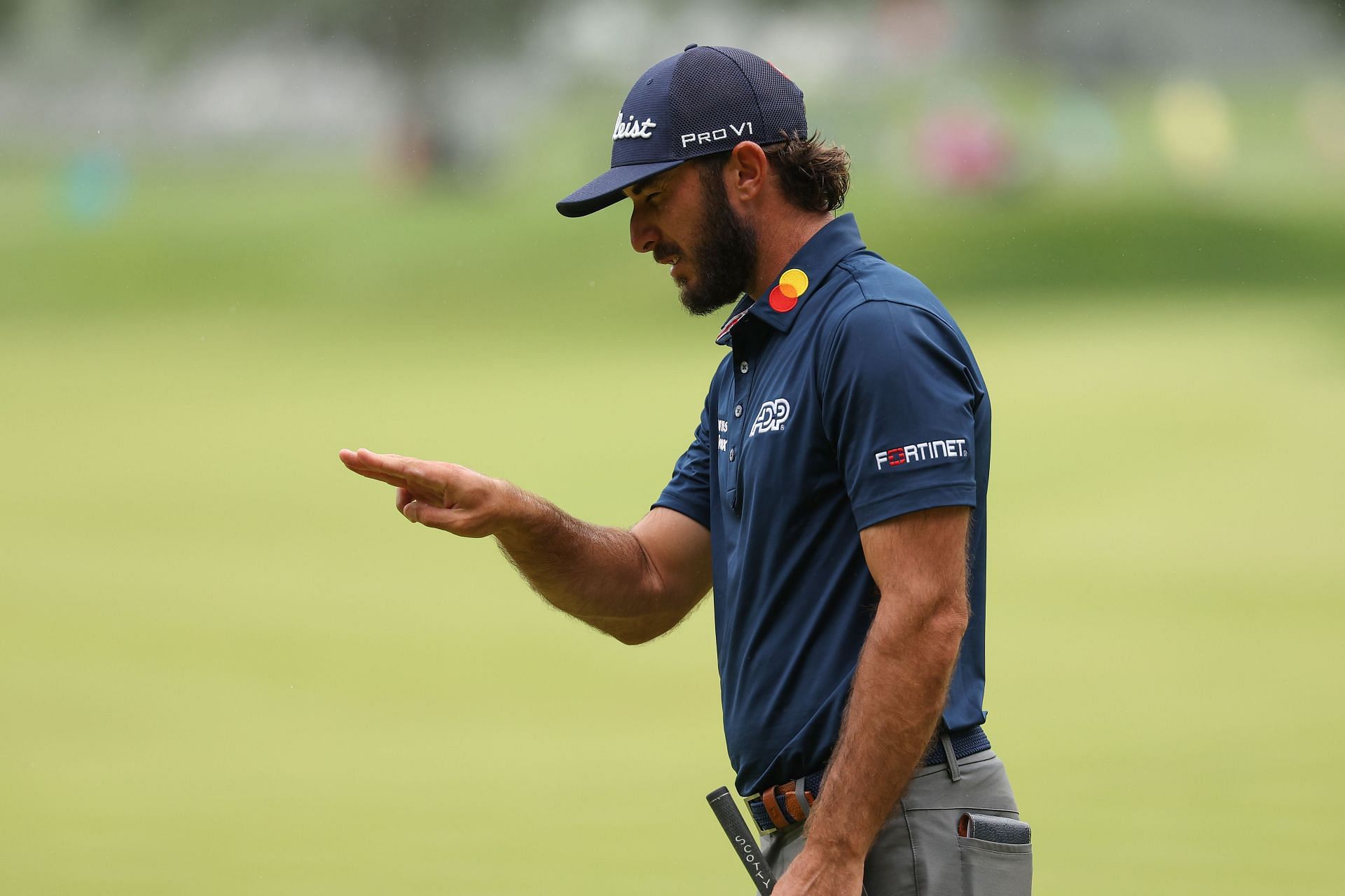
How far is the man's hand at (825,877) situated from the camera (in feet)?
7.23

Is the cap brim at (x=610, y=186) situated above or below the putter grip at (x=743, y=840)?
above

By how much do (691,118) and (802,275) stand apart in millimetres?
271

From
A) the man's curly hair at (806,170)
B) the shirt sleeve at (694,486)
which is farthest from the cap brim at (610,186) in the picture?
the shirt sleeve at (694,486)

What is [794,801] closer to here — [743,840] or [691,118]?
[743,840]

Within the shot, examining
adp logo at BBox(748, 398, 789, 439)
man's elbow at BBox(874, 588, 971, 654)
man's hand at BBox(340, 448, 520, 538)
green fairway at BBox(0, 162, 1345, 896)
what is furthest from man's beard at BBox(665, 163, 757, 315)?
green fairway at BBox(0, 162, 1345, 896)

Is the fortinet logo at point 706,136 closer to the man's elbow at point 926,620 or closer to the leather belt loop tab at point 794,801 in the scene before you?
the man's elbow at point 926,620

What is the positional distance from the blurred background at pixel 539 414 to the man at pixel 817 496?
9.42ft

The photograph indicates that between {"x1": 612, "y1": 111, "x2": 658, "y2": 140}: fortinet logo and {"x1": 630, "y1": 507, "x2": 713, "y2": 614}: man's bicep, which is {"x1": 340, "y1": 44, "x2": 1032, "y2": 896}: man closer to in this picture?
{"x1": 612, "y1": 111, "x2": 658, "y2": 140}: fortinet logo

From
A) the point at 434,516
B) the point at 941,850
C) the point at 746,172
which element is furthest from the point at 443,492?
the point at 941,850

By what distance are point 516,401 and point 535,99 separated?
1151cm

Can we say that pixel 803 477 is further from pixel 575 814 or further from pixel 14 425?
pixel 14 425

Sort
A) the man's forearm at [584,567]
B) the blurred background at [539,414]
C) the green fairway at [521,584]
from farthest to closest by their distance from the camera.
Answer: the blurred background at [539,414] → the green fairway at [521,584] → the man's forearm at [584,567]

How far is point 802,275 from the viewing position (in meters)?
2.42

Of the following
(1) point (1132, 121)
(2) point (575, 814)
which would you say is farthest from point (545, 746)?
(1) point (1132, 121)
